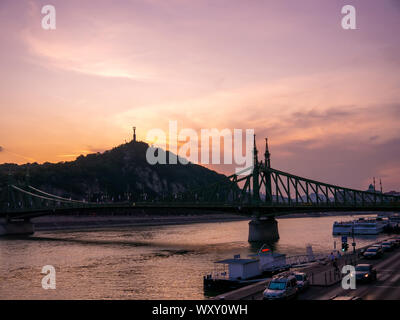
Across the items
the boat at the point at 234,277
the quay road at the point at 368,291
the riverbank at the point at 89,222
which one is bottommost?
the riverbank at the point at 89,222

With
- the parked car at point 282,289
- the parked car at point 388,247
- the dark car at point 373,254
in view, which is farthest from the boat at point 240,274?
the parked car at point 388,247

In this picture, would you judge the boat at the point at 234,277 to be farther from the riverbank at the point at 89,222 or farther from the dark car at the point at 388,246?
the riverbank at the point at 89,222

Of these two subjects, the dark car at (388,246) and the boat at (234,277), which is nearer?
the boat at (234,277)

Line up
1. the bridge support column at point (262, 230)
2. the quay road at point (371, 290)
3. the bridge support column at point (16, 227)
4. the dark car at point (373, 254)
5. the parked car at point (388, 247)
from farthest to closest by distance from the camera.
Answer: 1. the bridge support column at point (16, 227)
2. the bridge support column at point (262, 230)
3. the parked car at point (388, 247)
4. the dark car at point (373, 254)
5. the quay road at point (371, 290)

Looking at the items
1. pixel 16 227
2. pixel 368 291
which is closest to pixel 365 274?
pixel 368 291

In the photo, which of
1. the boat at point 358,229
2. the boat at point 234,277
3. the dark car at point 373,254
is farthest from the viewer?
the boat at point 358,229
